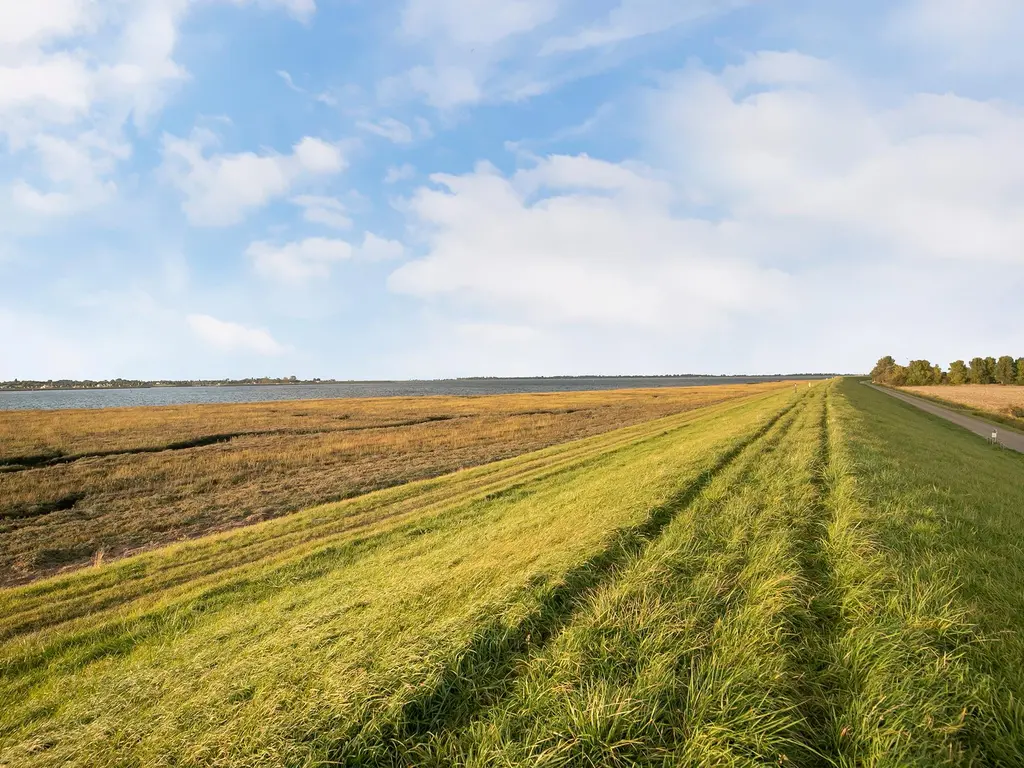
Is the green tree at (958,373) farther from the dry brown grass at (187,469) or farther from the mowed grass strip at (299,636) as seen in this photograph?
the mowed grass strip at (299,636)

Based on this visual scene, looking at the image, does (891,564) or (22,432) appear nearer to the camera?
(891,564)

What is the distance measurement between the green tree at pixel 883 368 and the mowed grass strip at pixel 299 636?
18878cm

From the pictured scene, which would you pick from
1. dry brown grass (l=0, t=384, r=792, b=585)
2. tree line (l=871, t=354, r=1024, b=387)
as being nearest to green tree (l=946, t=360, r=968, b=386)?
tree line (l=871, t=354, r=1024, b=387)

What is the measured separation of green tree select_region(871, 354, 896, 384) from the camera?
153500 mm

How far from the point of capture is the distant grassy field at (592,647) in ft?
11.0

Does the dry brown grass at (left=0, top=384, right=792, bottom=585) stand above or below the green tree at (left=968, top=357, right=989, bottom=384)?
below

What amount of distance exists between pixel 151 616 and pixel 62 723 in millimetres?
3801

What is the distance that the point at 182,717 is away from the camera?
4281 millimetres

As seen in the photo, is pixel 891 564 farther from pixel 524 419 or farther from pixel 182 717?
pixel 524 419

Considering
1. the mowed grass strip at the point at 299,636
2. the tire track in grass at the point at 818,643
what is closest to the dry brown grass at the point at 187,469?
the mowed grass strip at the point at 299,636

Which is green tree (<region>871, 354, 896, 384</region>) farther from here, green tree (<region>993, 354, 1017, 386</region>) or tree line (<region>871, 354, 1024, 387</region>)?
green tree (<region>993, 354, 1017, 386</region>)

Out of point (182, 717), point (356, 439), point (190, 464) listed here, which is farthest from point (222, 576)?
point (356, 439)

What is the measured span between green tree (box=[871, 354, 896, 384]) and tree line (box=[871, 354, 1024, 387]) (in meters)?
3.28

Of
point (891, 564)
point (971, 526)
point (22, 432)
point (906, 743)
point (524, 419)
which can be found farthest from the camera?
point (524, 419)
